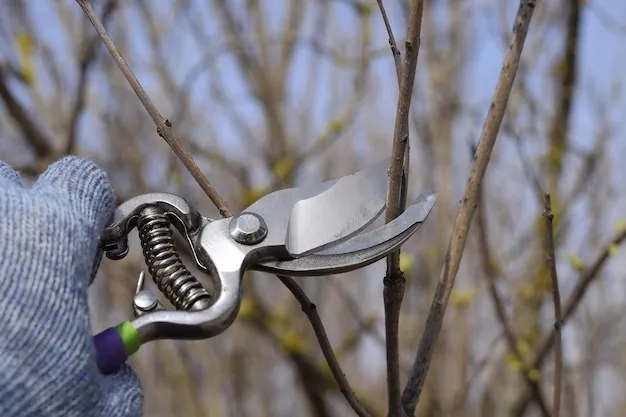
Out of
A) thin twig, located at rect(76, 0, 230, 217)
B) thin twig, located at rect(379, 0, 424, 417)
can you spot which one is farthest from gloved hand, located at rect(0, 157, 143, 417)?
thin twig, located at rect(379, 0, 424, 417)

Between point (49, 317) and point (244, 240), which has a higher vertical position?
point (244, 240)

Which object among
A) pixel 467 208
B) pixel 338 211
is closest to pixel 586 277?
pixel 467 208

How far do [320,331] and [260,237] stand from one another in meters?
0.12

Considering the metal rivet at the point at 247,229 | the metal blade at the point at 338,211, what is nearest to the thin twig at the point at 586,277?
the metal blade at the point at 338,211

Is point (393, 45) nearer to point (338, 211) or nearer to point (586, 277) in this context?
point (338, 211)

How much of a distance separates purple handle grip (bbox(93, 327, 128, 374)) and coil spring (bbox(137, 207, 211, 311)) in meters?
0.07

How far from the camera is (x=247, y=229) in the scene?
708 millimetres

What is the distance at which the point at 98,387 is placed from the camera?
585 mm

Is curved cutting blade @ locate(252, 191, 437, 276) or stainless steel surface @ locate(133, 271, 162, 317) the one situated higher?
curved cutting blade @ locate(252, 191, 437, 276)

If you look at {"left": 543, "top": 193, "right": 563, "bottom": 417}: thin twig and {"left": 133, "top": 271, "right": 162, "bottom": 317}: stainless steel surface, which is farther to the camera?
{"left": 543, "top": 193, "right": 563, "bottom": 417}: thin twig

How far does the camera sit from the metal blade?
72cm

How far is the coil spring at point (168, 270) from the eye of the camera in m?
0.66

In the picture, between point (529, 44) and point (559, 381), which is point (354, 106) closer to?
point (529, 44)

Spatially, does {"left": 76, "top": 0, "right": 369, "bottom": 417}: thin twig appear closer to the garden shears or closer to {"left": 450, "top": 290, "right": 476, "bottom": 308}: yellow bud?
the garden shears
